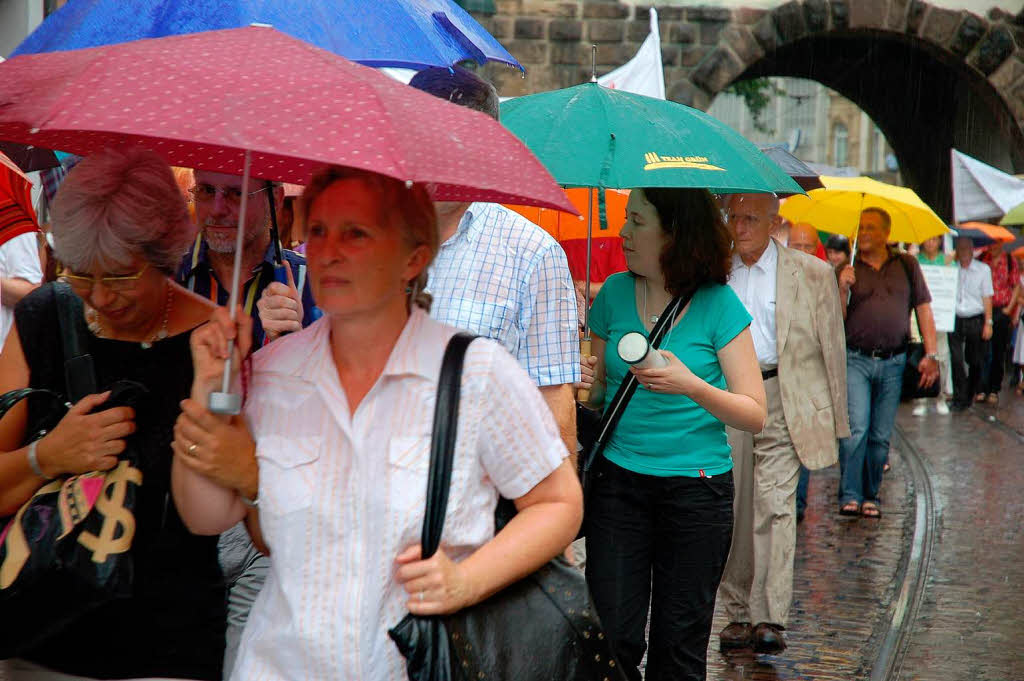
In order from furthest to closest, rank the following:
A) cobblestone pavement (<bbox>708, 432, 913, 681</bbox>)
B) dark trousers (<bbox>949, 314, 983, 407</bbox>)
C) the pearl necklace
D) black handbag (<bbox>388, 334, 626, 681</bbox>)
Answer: dark trousers (<bbox>949, 314, 983, 407</bbox>)
cobblestone pavement (<bbox>708, 432, 913, 681</bbox>)
the pearl necklace
black handbag (<bbox>388, 334, 626, 681</bbox>)

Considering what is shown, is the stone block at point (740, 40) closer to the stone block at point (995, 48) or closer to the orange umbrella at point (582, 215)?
the stone block at point (995, 48)

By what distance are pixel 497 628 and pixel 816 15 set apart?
17.3 metres

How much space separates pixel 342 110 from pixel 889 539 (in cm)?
720

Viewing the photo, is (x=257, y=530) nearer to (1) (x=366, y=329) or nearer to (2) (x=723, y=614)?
(1) (x=366, y=329)

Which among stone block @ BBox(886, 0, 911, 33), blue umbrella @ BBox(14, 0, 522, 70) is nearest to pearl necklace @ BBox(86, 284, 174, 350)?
blue umbrella @ BBox(14, 0, 522, 70)

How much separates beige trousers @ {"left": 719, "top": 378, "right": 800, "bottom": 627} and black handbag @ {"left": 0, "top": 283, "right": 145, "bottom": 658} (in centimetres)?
393

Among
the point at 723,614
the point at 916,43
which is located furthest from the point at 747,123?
the point at 723,614

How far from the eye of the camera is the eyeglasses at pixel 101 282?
268 centimetres

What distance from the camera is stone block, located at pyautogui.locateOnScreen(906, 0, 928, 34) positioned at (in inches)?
736

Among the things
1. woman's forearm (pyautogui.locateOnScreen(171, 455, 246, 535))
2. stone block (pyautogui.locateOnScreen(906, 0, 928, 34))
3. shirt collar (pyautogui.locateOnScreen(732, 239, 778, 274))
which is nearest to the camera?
woman's forearm (pyautogui.locateOnScreen(171, 455, 246, 535))

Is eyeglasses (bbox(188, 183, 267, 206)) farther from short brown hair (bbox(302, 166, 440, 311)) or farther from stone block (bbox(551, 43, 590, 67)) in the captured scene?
stone block (bbox(551, 43, 590, 67))

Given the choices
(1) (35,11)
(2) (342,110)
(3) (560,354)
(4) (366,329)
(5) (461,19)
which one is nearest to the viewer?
(2) (342,110)

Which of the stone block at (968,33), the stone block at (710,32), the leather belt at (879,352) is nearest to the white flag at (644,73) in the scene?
the leather belt at (879,352)

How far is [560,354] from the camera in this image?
3.70 metres
